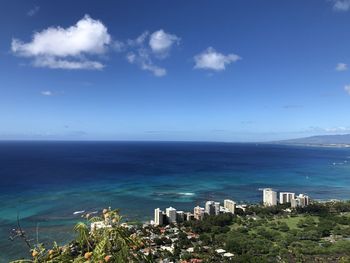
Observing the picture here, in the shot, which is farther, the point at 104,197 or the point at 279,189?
the point at 279,189

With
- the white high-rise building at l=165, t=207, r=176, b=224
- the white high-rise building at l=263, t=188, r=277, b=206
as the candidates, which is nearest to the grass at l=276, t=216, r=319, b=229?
the white high-rise building at l=263, t=188, r=277, b=206

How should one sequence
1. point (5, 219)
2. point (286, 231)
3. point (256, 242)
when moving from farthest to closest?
point (5, 219), point (286, 231), point (256, 242)

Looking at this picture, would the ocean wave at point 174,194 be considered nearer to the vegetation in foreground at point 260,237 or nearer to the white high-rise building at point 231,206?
the white high-rise building at point 231,206

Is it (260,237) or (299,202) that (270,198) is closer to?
(299,202)

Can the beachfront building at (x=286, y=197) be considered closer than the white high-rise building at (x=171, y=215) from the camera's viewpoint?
No

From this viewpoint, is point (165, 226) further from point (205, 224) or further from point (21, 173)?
point (21, 173)

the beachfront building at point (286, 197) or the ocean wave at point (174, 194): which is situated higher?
the beachfront building at point (286, 197)

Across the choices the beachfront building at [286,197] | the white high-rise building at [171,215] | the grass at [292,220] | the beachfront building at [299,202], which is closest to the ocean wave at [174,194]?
the beachfront building at [286,197]

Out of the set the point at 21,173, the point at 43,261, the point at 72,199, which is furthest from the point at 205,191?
the point at 43,261

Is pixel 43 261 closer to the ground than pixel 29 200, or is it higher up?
higher up

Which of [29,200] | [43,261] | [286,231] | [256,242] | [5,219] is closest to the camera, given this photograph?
[43,261]

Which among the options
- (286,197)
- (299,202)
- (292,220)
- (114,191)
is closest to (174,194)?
Answer: (114,191)
